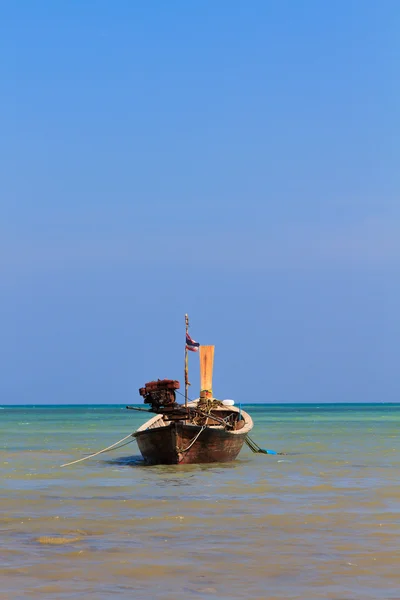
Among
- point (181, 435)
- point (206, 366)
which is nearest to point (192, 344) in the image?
point (181, 435)

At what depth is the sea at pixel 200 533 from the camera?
15318 millimetres

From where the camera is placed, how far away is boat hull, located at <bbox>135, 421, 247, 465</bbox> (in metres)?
35.8

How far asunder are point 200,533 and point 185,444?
15.1 meters

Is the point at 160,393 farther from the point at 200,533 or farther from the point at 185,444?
the point at 200,533

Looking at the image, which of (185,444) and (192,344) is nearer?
(185,444)

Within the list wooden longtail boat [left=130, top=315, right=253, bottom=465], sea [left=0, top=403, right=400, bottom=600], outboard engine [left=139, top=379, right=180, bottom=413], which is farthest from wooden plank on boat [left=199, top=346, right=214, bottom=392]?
outboard engine [left=139, top=379, right=180, bottom=413]

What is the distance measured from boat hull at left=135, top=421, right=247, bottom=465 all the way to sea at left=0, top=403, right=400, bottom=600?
1.71 feet

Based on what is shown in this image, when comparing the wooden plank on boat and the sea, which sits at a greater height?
the wooden plank on boat

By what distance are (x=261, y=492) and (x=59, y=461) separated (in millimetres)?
17518

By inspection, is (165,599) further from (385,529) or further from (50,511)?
(50,511)

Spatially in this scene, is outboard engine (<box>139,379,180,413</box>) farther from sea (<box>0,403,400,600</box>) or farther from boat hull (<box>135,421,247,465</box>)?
sea (<box>0,403,400,600</box>)

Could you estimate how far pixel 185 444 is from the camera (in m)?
35.8

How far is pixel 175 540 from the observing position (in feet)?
65.2

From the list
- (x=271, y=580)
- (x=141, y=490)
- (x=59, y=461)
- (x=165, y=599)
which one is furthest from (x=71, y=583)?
(x=59, y=461)
